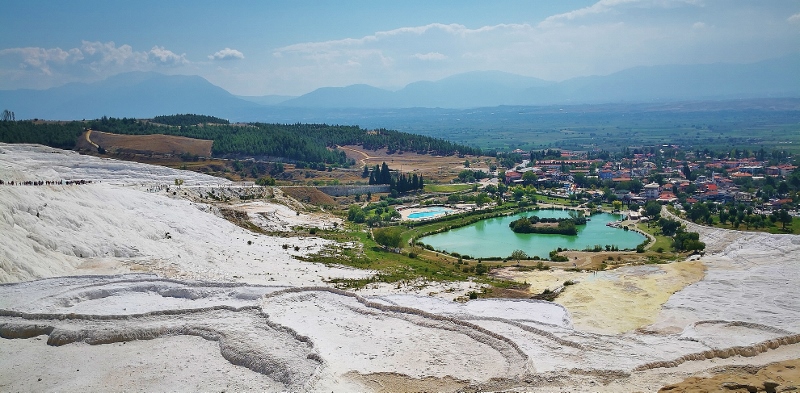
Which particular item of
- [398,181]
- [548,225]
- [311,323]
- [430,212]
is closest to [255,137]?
[398,181]

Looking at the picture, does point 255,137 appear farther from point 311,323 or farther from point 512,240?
point 311,323

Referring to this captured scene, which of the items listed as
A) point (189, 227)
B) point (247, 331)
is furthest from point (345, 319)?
point (189, 227)

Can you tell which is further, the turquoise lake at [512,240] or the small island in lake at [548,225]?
the small island in lake at [548,225]

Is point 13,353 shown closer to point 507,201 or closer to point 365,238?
point 365,238

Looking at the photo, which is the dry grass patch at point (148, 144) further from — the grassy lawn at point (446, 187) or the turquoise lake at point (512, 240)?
the turquoise lake at point (512, 240)

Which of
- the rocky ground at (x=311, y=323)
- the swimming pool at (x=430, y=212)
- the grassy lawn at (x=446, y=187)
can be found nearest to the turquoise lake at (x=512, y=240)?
the swimming pool at (x=430, y=212)

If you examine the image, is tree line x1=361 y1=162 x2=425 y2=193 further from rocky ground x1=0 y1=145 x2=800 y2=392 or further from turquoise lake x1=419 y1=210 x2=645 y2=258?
rocky ground x1=0 y1=145 x2=800 y2=392
